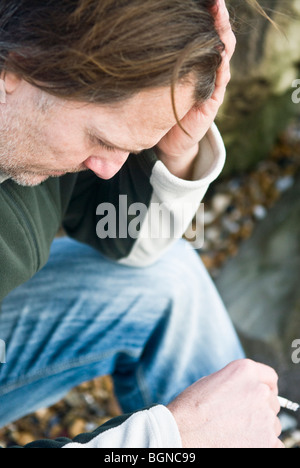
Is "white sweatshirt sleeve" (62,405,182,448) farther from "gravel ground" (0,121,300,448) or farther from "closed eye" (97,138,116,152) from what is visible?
"gravel ground" (0,121,300,448)

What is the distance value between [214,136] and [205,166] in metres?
0.07

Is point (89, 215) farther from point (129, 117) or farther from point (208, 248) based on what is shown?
point (208, 248)

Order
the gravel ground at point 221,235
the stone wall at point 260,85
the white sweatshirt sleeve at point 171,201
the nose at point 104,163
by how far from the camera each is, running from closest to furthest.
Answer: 1. the nose at point 104,163
2. the white sweatshirt sleeve at point 171,201
3. the gravel ground at point 221,235
4. the stone wall at point 260,85

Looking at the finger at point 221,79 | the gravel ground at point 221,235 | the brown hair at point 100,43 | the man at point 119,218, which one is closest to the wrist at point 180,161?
the man at point 119,218

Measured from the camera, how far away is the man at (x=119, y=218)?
954mm

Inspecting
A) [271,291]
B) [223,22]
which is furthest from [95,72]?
[271,291]

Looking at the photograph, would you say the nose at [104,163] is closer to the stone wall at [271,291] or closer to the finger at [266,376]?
the finger at [266,376]

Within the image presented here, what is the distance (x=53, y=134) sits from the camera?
3.53ft

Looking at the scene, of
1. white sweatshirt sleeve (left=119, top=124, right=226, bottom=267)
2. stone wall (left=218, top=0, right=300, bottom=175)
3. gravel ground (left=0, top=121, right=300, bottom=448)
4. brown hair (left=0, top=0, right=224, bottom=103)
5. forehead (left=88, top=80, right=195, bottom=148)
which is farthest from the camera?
stone wall (left=218, top=0, right=300, bottom=175)

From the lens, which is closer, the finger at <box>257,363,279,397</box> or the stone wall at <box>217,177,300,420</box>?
the finger at <box>257,363,279,397</box>

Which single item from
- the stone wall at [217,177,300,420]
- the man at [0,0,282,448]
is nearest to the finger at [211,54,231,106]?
the man at [0,0,282,448]

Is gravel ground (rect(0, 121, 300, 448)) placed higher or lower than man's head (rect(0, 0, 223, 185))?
lower

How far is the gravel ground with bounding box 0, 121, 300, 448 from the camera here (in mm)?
2031
